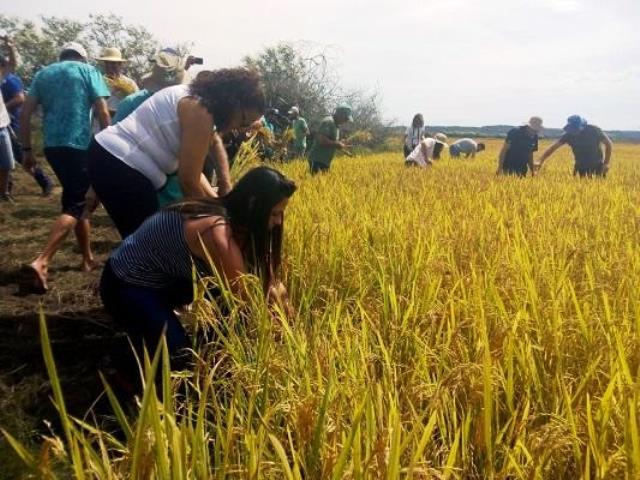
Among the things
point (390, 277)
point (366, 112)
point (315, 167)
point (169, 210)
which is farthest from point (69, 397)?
point (366, 112)

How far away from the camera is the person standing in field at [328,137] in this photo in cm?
618

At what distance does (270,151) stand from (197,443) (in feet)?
26.2

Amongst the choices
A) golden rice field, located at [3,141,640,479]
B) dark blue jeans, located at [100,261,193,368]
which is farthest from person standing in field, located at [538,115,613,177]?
dark blue jeans, located at [100,261,193,368]

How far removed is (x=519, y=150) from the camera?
23.2ft

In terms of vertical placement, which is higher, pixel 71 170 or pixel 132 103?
pixel 132 103

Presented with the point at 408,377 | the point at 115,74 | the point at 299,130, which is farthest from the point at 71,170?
the point at 299,130

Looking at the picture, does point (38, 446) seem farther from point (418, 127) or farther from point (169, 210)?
point (418, 127)

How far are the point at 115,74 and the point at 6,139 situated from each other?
4.02 feet

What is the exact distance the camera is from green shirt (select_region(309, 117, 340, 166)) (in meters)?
6.17

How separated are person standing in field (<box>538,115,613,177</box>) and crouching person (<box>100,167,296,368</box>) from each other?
5927 mm

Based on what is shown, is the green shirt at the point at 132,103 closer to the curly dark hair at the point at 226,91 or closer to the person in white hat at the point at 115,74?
the curly dark hair at the point at 226,91

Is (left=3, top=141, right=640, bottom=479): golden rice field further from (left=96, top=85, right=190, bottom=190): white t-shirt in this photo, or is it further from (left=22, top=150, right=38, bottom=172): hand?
(left=22, top=150, right=38, bottom=172): hand

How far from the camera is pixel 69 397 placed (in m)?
1.90

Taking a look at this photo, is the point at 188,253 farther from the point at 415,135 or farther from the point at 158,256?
the point at 415,135
